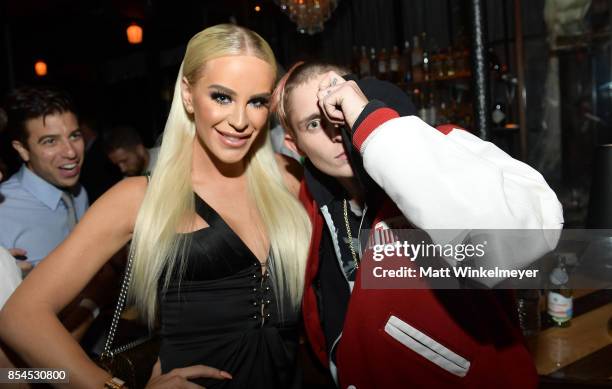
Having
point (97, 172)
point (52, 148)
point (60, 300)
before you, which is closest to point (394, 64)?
point (97, 172)

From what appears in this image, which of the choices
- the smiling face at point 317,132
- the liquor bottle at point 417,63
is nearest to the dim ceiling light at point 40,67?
the liquor bottle at point 417,63

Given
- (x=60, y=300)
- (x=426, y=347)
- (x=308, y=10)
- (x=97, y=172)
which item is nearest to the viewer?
(x=426, y=347)

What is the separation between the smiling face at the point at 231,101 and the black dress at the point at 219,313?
0.22m

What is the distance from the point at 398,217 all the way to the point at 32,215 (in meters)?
1.87

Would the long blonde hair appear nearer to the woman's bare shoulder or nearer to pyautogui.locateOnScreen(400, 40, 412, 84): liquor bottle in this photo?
the woman's bare shoulder

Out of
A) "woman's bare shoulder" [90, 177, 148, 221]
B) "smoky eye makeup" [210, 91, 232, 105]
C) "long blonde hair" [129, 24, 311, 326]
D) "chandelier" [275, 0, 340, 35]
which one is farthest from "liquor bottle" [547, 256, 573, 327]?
"chandelier" [275, 0, 340, 35]

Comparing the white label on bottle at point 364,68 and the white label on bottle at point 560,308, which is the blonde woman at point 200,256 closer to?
the white label on bottle at point 560,308

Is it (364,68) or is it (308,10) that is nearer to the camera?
(308,10)

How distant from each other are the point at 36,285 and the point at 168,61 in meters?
8.72

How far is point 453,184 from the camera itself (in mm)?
958

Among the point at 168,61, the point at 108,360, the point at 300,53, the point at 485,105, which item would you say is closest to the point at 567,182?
the point at 485,105

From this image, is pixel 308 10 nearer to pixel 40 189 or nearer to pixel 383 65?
pixel 383 65

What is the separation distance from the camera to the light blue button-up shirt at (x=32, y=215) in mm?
2244

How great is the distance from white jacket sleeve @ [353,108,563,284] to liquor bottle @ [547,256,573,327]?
120 cm
